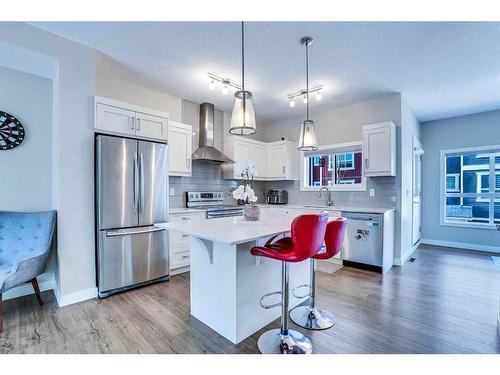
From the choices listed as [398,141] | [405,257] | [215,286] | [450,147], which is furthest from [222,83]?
[450,147]

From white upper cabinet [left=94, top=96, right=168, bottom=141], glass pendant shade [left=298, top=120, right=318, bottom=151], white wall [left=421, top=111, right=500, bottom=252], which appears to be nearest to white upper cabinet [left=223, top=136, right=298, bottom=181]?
white upper cabinet [left=94, top=96, right=168, bottom=141]

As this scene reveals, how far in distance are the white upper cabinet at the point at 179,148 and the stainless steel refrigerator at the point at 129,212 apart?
1.75 ft

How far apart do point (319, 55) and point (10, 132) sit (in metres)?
3.52

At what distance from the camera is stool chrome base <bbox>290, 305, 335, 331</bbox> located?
2.18m

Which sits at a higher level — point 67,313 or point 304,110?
point 304,110

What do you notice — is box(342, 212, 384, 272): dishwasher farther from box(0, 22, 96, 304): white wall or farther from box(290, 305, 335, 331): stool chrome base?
box(0, 22, 96, 304): white wall

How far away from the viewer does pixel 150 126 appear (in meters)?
3.18

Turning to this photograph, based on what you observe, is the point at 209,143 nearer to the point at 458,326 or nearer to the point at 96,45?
the point at 96,45

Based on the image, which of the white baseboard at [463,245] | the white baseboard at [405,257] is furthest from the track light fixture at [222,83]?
the white baseboard at [463,245]

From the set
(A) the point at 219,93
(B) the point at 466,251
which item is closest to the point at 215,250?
(A) the point at 219,93

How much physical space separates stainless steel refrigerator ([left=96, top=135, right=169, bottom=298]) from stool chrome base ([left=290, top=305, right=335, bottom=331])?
1.80m

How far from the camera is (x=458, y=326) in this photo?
85.5 inches

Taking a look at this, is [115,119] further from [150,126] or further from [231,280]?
[231,280]
